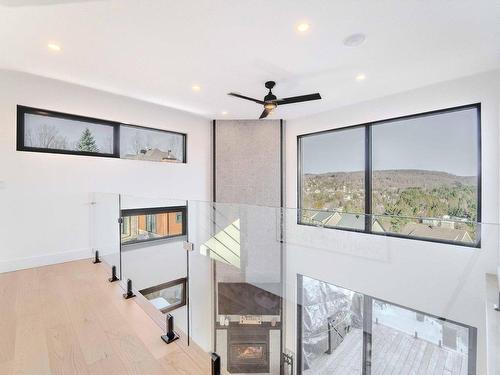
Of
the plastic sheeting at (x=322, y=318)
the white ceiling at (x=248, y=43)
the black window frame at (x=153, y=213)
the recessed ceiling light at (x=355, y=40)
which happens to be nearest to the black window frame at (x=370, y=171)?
the white ceiling at (x=248, y=43)

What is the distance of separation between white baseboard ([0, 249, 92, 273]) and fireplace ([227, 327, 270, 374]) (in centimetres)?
347

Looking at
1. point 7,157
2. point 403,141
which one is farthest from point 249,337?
point 7,157

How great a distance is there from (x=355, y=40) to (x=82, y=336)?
354cm

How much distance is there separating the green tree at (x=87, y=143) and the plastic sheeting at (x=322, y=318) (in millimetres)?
4750

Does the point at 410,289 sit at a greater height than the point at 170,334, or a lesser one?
lesser

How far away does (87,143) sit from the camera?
3.97m

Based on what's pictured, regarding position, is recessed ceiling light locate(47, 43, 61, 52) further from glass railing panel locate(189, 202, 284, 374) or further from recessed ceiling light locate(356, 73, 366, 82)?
recessed ceiling light locate(356, 73, 366, 82)

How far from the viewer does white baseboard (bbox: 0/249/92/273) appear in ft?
10.4

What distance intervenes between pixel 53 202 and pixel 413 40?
203 inches

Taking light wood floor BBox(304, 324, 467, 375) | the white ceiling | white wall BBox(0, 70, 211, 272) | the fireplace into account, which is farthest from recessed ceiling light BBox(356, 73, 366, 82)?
the fireplace

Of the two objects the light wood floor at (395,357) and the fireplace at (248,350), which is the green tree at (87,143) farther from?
the light wood floor at (395,357)

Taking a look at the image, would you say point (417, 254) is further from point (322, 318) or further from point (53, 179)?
point (53, 179)

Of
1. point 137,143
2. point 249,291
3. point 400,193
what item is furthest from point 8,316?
point 400,193

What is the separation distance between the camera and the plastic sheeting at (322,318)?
475 centimetres
